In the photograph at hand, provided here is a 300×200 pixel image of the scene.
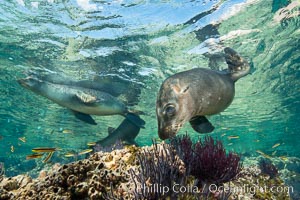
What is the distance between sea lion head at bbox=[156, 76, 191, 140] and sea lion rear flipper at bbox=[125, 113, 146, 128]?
7.02 meters

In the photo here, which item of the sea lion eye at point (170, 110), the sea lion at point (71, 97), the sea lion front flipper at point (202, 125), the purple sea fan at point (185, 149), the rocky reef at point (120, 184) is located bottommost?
the rocky reef at point (120, 184)

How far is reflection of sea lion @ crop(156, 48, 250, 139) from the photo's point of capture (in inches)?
155

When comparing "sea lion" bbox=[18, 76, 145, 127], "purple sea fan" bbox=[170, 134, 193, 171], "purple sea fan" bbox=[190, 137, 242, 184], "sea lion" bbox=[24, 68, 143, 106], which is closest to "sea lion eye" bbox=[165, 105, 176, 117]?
"purple sea fan" bbox=[170, 134, 193, 171]

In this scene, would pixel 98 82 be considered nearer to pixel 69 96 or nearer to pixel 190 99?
pixel 69 96

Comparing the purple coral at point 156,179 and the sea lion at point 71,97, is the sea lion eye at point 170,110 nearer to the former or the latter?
the purple coral at point 156,179

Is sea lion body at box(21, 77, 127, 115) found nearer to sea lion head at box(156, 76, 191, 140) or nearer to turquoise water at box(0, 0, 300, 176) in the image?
turquoise water at box(0, 0, 300, 176)

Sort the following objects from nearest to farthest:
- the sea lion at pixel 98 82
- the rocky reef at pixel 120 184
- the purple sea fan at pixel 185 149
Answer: the rocky reef at pixel 120 184, the purple sea fan at pixel 185 149, the sea lion at pixel 98 82

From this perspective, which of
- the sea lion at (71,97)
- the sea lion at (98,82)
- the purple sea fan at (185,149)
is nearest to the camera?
the purple sea fan at (185,149)

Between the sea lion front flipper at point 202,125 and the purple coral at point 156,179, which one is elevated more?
the sea lion front flipper at point 202,125

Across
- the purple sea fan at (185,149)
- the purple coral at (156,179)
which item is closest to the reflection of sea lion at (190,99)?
the purple sea fan at (185,149)

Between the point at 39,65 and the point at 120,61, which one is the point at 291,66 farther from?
the point at 39,65

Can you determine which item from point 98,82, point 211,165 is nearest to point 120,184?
point 211,165

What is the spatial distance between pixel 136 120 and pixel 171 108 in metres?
7.77

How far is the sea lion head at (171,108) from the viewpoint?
3.87 metres
